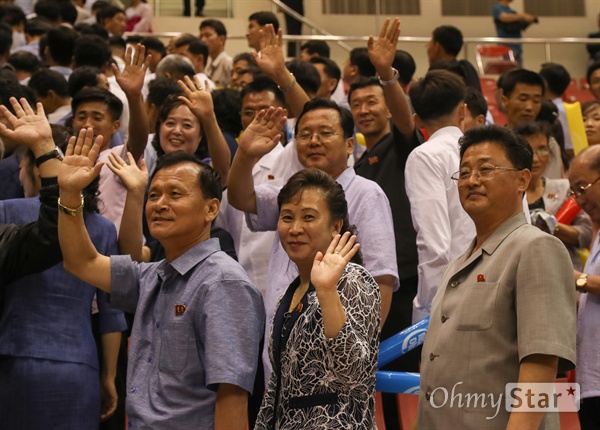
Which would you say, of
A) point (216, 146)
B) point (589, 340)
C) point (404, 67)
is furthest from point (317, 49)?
point (589, 340)

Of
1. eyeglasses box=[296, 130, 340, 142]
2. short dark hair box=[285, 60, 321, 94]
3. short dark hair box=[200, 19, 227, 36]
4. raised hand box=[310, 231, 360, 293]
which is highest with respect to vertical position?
short dark hair box=[200, 19, 227, 36]

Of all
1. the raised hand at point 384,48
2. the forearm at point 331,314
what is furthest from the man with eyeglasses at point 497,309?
the raised hand at point 384,48

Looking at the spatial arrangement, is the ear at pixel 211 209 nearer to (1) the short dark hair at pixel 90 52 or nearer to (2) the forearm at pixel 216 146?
(2) the forearm at pixel 216 146

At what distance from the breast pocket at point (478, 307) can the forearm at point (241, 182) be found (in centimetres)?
131

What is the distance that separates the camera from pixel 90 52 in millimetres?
6746

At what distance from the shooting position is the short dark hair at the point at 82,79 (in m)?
5.77

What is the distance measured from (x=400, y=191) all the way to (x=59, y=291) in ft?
5.73

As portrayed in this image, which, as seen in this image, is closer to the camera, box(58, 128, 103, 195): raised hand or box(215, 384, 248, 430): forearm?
box(215, 384, 248, 430): forearm

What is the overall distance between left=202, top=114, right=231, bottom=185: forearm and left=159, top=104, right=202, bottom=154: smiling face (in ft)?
0.90

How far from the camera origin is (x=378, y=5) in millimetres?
14070

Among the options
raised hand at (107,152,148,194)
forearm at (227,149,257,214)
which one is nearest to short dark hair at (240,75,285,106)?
forearm at (227,149,257,214)

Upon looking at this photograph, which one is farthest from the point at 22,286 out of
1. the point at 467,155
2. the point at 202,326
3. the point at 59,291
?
the point at 467,155

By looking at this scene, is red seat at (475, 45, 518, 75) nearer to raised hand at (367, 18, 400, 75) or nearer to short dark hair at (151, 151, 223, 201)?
raised hand at (367, 18, 400, 75)

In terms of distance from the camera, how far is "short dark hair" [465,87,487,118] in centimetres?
523
